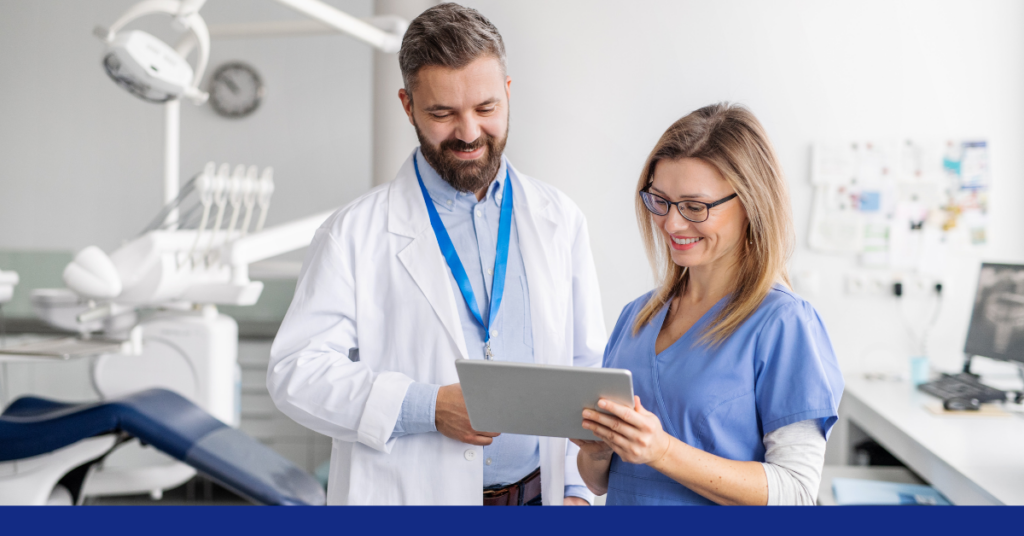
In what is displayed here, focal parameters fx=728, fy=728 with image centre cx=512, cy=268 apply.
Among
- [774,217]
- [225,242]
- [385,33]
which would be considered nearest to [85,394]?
[225,242]

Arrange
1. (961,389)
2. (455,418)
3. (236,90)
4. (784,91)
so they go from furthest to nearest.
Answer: (236,90), (784,91), (961,389), (455,418)

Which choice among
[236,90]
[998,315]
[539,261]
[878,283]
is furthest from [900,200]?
[236,90]

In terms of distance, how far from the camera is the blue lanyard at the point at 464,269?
49.6 inches

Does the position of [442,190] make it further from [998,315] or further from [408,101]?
[998,315]

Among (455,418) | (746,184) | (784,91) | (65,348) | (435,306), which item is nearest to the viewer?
(746,184)

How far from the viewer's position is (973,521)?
19.0 inches

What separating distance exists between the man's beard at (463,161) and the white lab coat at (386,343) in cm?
9

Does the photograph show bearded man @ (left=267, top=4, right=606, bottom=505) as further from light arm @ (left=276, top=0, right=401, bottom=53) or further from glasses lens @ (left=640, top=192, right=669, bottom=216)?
light arm @ (left=276, top=0, right=401, bottom=53)

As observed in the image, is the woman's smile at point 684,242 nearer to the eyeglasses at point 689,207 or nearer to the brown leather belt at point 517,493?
the eyeglasses at point 689,207

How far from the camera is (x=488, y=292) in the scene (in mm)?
1290

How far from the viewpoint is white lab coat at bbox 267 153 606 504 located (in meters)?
1.15

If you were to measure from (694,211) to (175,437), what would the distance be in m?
1.62

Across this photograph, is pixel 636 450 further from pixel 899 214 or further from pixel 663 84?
pixel 899 214

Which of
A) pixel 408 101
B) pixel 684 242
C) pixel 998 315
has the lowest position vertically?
pixel 998 315
